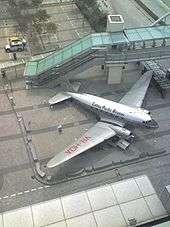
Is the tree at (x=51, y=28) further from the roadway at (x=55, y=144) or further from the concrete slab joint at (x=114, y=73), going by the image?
the concrete slab joint at (x=114, y=73)

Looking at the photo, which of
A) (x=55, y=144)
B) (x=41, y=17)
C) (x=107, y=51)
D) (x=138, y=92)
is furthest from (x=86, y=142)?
(x=41, y=17)

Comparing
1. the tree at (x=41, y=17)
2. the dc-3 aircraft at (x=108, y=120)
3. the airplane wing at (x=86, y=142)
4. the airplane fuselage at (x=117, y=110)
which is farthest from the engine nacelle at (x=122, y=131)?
the tree at (x=41, y=17)

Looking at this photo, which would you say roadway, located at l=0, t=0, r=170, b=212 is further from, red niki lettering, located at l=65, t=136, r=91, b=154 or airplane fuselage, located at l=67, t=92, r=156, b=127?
airplane fuselage, located at l=67, t=92, r=156, b=127

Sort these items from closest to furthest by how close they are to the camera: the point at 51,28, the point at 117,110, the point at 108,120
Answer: the point at 117,110 → the point at 108,120 → the point at 51,28

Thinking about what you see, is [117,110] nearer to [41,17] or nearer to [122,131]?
[122,131]

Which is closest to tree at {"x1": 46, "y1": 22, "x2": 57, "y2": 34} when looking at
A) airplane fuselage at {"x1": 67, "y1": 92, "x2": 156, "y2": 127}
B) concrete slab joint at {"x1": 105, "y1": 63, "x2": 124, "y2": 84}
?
concrete slab joint at {"x1": 105, "y1": 63, "x2": 124, "y2": 84}
